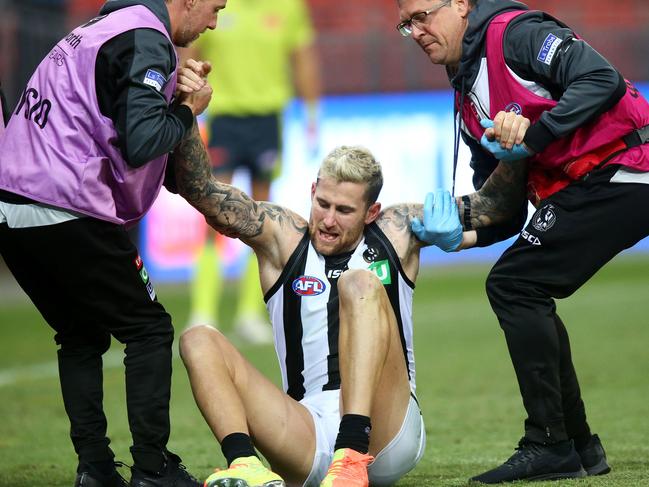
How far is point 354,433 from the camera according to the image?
13.0 feet

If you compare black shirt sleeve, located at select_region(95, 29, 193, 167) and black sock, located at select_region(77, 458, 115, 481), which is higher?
black shirt sleeve, located at select_region(95, 29, 193, 167)

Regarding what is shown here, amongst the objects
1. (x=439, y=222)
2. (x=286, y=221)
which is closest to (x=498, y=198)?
(x=439, y=222)

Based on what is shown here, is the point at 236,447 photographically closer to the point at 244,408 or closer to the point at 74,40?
the point at 244,408

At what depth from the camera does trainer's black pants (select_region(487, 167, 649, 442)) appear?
14.5 feet

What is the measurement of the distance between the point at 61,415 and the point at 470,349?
341cm

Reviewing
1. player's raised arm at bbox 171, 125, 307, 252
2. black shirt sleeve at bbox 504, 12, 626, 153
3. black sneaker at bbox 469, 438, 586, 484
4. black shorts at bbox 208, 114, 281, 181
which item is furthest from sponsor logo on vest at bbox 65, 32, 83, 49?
black shorts at bbox 208, 114, 281, 181

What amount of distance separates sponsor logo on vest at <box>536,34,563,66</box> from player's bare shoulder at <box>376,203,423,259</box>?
831mm

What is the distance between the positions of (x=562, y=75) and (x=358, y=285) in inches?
43.5

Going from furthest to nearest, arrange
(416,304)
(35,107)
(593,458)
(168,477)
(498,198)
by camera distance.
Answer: (416,304), (498,198), (593,458), (168,477), (35,107)

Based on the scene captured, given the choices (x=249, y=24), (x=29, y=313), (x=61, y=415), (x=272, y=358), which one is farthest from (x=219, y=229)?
(x=29, y=313)

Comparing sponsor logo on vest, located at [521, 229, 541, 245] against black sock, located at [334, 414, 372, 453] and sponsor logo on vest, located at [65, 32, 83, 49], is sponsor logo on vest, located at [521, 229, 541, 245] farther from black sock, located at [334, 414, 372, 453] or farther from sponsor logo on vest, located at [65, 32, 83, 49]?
sponsor logo on vest, located at [65, 32, 83, 49]

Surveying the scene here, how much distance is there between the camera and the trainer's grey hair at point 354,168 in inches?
177

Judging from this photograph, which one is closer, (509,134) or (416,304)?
(509,134)

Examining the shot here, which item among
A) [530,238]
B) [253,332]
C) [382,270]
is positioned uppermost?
[530,238]
